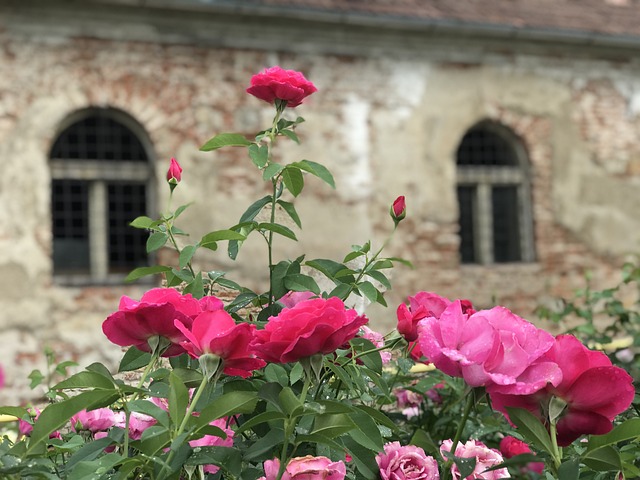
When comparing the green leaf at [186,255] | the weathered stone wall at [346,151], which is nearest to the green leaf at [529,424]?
the green leaf at [186,255]

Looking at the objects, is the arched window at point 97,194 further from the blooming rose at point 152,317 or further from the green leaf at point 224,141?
the blooming rose at point 152,317

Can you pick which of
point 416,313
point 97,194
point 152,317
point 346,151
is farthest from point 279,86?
point 346,151

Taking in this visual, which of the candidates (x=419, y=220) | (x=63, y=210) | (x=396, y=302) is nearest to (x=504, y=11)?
(x=419, y=220)

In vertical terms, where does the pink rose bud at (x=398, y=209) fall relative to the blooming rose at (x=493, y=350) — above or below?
above

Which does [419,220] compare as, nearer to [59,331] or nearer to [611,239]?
[611,239]

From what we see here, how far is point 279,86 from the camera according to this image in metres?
1.74

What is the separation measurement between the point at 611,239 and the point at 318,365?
8.56 meters

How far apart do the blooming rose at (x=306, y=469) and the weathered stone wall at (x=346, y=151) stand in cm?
563

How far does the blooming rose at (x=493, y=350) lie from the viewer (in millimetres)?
1112

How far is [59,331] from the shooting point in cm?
714

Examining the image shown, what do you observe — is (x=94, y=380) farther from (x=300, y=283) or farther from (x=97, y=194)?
(x=97, y=194)

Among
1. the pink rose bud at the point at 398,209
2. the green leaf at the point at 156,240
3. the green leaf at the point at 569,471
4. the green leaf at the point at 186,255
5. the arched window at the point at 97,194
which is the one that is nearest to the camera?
the green leaf at the point at 569,471

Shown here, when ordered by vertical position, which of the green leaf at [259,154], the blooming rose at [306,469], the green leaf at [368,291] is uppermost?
the green leaf at [259,154]

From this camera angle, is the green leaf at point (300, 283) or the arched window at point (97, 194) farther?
the arched window at point (97, 194)
